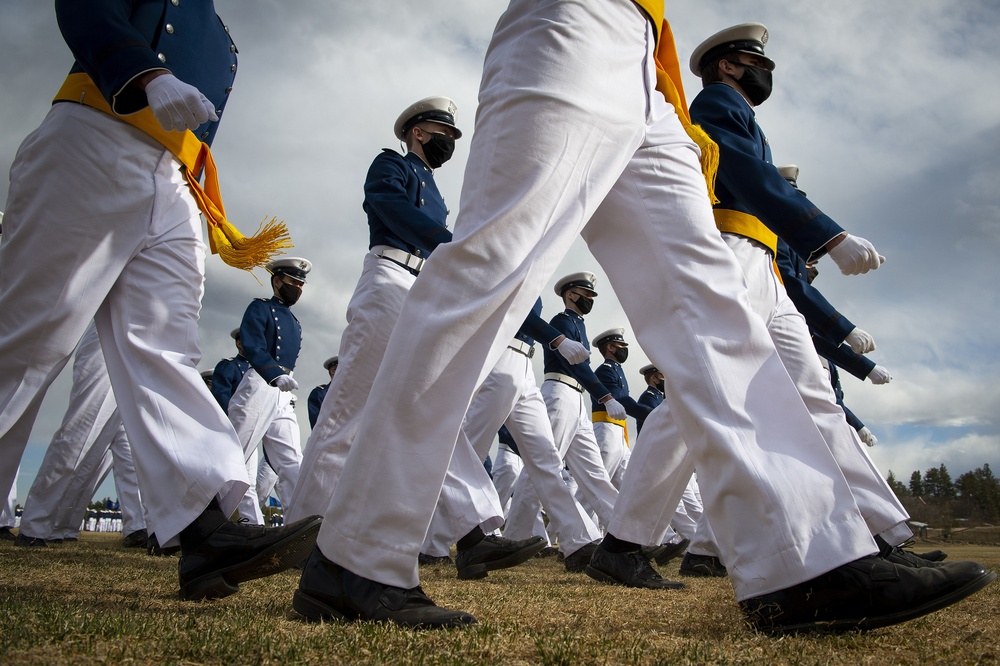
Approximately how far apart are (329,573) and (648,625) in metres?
0.90

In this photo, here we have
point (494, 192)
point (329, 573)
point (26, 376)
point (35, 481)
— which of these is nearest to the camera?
point (329, 573)

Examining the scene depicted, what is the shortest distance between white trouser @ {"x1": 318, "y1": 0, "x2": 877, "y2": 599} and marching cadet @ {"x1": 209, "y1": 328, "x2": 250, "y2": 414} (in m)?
7.68

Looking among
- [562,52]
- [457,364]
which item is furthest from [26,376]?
[562,52]

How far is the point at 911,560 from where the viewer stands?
238 centimetres

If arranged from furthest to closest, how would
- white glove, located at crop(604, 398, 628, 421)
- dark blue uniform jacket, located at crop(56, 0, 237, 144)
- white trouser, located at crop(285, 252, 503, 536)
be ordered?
white glove, located at crop(604, 398, 628, 421) → white trouser, located at crop(285, 252, 503, 536) → dark blue uniform jacket, located at crop(56, 0, 237, 144)

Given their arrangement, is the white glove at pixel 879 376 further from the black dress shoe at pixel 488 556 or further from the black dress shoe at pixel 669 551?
the black dress shoe at pixel 488 556

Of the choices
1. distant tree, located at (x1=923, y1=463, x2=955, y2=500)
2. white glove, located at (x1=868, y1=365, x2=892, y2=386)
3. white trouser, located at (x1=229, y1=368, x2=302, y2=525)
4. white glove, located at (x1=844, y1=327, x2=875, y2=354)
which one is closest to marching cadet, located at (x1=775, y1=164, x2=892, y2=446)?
white glove, located at (x1=844, y1=327, x2=875, y2=354)

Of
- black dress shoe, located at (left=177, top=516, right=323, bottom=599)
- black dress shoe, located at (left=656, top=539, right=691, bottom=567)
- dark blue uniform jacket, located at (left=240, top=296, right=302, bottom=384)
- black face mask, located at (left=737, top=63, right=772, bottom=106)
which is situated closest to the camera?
black dress shoe, located at (left=177, top=516, right=323, bottom=599)

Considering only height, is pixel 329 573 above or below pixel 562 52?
below

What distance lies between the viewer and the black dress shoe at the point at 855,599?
1715 mm

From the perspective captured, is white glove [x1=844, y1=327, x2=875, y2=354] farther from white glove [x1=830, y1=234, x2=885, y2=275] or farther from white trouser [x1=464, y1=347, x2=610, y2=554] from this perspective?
white glove [x1=830, y1=234, x2=885, y2=275]

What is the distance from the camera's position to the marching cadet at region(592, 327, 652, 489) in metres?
9.20

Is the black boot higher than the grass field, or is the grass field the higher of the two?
the black boot

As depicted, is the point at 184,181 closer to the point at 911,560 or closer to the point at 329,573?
the point at 329,573
